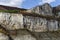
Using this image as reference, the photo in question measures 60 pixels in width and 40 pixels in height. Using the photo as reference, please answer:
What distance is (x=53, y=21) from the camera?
29.5 meters

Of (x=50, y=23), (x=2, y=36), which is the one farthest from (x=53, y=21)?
(x=2, y=36)

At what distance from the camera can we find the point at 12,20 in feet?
82.9

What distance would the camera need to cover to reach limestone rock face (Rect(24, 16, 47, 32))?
87.5ft

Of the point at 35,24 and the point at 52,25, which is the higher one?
the point at 35,24

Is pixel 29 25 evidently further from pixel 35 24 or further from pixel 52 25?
pixel 52 25

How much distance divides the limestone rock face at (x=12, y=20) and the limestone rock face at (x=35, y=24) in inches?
44.2

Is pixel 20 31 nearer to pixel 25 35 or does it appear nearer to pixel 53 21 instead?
pixel 25 35

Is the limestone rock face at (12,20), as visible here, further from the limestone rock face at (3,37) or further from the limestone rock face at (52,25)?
the limestone rock face at (52,25)

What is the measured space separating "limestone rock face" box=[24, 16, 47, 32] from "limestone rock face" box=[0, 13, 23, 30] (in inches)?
44.2

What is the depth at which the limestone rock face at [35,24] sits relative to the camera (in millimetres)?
26672

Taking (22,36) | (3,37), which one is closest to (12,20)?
(22,36)

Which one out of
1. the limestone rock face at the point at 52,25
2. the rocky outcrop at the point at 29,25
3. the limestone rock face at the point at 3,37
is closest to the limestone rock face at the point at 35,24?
the rocky outcrop at the point at 29,25

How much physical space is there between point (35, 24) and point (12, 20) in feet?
10.9

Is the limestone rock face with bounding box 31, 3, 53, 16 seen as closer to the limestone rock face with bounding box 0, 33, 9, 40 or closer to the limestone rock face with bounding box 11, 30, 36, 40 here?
the limestone rock face with bounding box 11, 30, 36, 40
